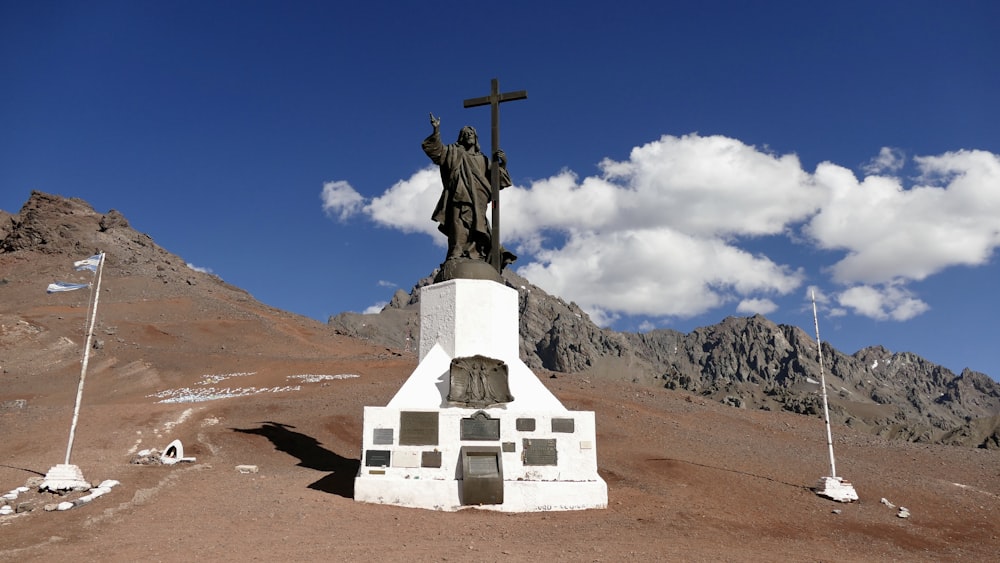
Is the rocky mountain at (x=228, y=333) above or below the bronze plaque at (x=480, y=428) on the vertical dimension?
above

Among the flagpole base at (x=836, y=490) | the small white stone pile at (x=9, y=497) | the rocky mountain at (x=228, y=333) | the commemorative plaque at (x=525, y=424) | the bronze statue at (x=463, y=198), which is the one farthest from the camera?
Result: the rocky mountain at (x=228, y=333)

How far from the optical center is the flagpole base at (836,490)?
47.1 ft

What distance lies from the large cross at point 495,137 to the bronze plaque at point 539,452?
422 centimetres

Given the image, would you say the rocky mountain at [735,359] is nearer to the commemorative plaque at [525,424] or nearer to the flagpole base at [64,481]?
the commemorative plaque at [525,424]

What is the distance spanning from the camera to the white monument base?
1180 centimetres

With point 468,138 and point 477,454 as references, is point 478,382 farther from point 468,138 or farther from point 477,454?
point 468,138

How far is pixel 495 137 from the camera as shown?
15508 mm

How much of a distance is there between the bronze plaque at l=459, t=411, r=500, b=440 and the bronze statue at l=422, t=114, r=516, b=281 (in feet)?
12.6

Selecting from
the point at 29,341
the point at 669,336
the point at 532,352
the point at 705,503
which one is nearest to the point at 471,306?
the point at 705,503

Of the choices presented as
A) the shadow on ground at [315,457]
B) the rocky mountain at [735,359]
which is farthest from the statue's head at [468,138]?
the rocky mountain at [735,359]

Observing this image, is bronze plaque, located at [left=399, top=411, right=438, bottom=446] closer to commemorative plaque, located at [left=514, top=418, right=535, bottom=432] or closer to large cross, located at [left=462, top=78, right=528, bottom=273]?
commemorative plaque, located at [left=514, top=418, right=535, bottom=432]

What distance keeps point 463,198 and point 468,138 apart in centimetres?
164

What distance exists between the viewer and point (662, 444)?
20.0 metres

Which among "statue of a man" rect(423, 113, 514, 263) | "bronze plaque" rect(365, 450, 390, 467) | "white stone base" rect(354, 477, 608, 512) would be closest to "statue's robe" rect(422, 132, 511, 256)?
"statue of a man" rect(423, 113, 514, 263)
